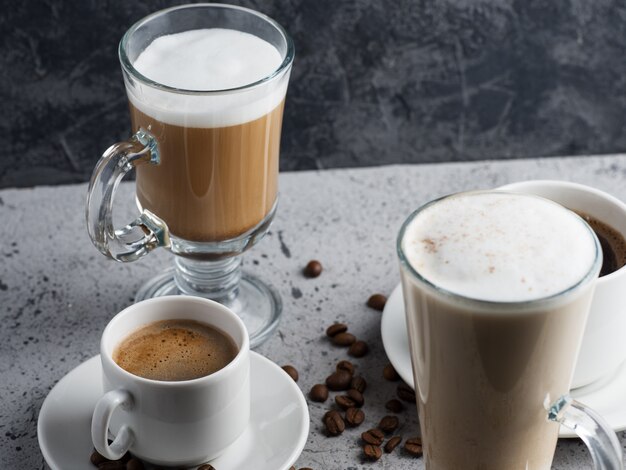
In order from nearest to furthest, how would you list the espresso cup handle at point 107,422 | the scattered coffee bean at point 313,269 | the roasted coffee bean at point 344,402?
the espresso cup handle at point 107,422 < the roasted coffee bean at point 344,402 < the scattered coffee bean at point 313,269

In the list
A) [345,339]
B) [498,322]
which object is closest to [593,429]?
[498,322]

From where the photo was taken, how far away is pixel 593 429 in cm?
112

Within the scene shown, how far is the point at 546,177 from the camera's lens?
2111 mm

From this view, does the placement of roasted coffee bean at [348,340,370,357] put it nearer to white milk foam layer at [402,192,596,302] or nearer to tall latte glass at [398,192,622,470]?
tall latte glass at [398,192,622,470]

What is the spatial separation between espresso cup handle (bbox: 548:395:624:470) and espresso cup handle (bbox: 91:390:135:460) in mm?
520

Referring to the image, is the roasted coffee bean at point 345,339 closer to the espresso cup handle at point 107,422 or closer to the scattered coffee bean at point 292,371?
the scattered coffee bean at point 292,371

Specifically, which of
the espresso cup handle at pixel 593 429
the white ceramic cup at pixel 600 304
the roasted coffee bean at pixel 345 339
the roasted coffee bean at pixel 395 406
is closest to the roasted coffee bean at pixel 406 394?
the roasted coffee bean at pixel 395 406

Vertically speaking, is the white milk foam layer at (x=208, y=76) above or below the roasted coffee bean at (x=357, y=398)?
above

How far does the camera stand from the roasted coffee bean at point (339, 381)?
154cm

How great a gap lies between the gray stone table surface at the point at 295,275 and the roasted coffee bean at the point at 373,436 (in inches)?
0.7

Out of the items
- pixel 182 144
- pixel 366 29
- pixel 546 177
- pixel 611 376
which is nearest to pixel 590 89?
pixel 546 177

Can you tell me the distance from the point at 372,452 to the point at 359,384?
15cm

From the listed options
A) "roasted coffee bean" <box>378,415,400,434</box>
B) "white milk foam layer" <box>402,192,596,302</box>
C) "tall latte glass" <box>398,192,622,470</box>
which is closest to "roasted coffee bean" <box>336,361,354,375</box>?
"roasted coffee bean" <box>378,415,400,434</box>

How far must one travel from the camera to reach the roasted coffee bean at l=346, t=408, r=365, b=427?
148 cm
